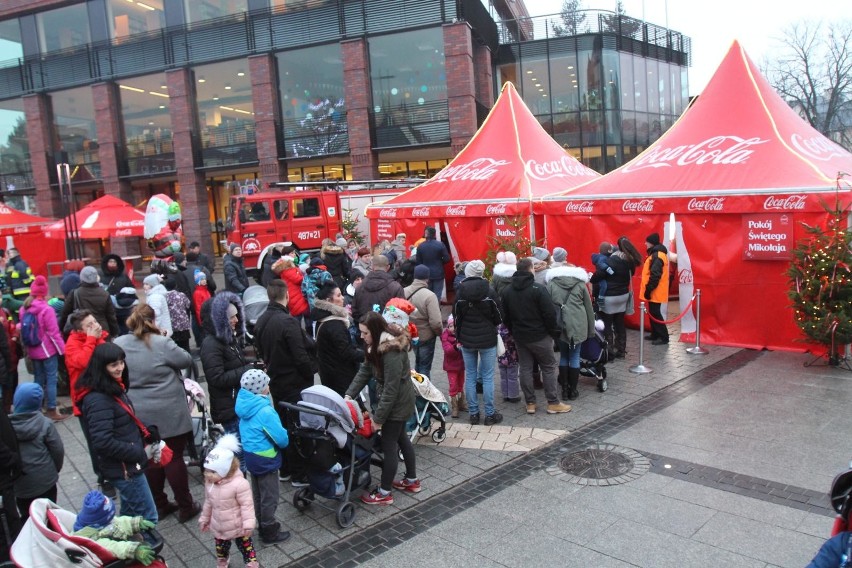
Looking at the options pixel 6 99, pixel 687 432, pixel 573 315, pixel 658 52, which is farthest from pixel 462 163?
pixel 6 99

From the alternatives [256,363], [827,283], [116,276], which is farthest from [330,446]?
[827,283]

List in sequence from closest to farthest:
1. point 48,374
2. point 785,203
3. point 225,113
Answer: point 48,374 < point 785,203 < point 225,113

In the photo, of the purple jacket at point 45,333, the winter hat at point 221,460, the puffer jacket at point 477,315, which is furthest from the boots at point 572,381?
the purple jacket at point 45,333

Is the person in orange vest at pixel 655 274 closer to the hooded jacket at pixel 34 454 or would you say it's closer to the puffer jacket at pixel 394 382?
the puffer jacket at pixel 394 382

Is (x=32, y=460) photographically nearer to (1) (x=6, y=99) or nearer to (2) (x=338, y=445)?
(2) (x=338, y=445)

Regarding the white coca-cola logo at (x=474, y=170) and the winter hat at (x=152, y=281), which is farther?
the white coca-cola logo at (x=474, y=170)

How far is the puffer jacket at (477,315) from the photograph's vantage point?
21.5 ft

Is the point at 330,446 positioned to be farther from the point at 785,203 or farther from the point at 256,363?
the point at 785,203

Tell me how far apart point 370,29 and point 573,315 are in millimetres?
19532

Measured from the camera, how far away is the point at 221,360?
5066 mm

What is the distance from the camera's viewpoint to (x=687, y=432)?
6352mm

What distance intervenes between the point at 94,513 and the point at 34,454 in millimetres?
1207

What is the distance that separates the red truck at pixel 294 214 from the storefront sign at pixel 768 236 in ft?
40.1

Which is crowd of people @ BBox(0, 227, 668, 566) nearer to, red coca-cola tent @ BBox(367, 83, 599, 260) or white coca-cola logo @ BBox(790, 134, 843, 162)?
white coca-cola logo @ BBox(790, 134, 843, 162)
